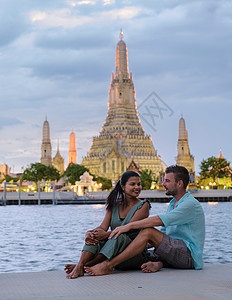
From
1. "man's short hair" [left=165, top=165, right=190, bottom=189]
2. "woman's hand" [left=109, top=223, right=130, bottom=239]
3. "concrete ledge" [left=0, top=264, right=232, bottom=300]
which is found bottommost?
"concrete ledge" [left=0, top=264, right=232, bottom=300]

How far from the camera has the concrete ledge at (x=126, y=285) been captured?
20.2 ft

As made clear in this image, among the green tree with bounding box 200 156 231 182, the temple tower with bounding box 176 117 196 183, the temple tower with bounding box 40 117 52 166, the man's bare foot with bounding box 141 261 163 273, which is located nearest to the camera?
the man's bare foot with bounding box 141 261 163 273

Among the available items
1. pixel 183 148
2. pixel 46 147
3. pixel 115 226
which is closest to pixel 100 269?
pixel 115 226

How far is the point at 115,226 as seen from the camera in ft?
27.4

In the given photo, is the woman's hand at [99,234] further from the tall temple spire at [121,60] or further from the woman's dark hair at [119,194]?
the tall temple spire at [121,60]

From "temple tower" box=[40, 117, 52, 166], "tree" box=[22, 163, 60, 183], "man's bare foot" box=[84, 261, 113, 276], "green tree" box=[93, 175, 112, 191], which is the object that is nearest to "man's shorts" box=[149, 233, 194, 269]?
"man's bare foot" box=[84, 261, 113, 276]

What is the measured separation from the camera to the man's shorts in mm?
7840

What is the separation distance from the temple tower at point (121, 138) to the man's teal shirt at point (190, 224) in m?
111

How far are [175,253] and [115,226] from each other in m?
0.99

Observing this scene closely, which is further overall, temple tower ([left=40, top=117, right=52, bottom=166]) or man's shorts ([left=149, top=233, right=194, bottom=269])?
temple tower ([left=40, top=117, right=52, bottom=166])

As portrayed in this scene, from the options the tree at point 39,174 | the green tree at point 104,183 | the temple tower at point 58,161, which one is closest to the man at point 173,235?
the tree at point 39,174

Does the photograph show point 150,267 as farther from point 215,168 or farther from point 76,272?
point 215,168

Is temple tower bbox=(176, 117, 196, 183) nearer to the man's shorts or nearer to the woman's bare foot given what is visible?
the man's shorts

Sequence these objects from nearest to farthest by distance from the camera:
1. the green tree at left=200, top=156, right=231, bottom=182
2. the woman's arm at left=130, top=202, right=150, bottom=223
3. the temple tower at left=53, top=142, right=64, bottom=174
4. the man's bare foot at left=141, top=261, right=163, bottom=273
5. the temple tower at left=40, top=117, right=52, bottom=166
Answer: the man's bare foot at left=141, top=261, right=163, bottom=273 → the woman's arm at left=130, top=202, right=150, bottom=223 → the green tree at left=200, top=156, right=231, bottom=182 → the temple tower at left=40, top=117, right=52, bottom=166 → the temple tower at left=53, top=142, right=64, bottom=174
